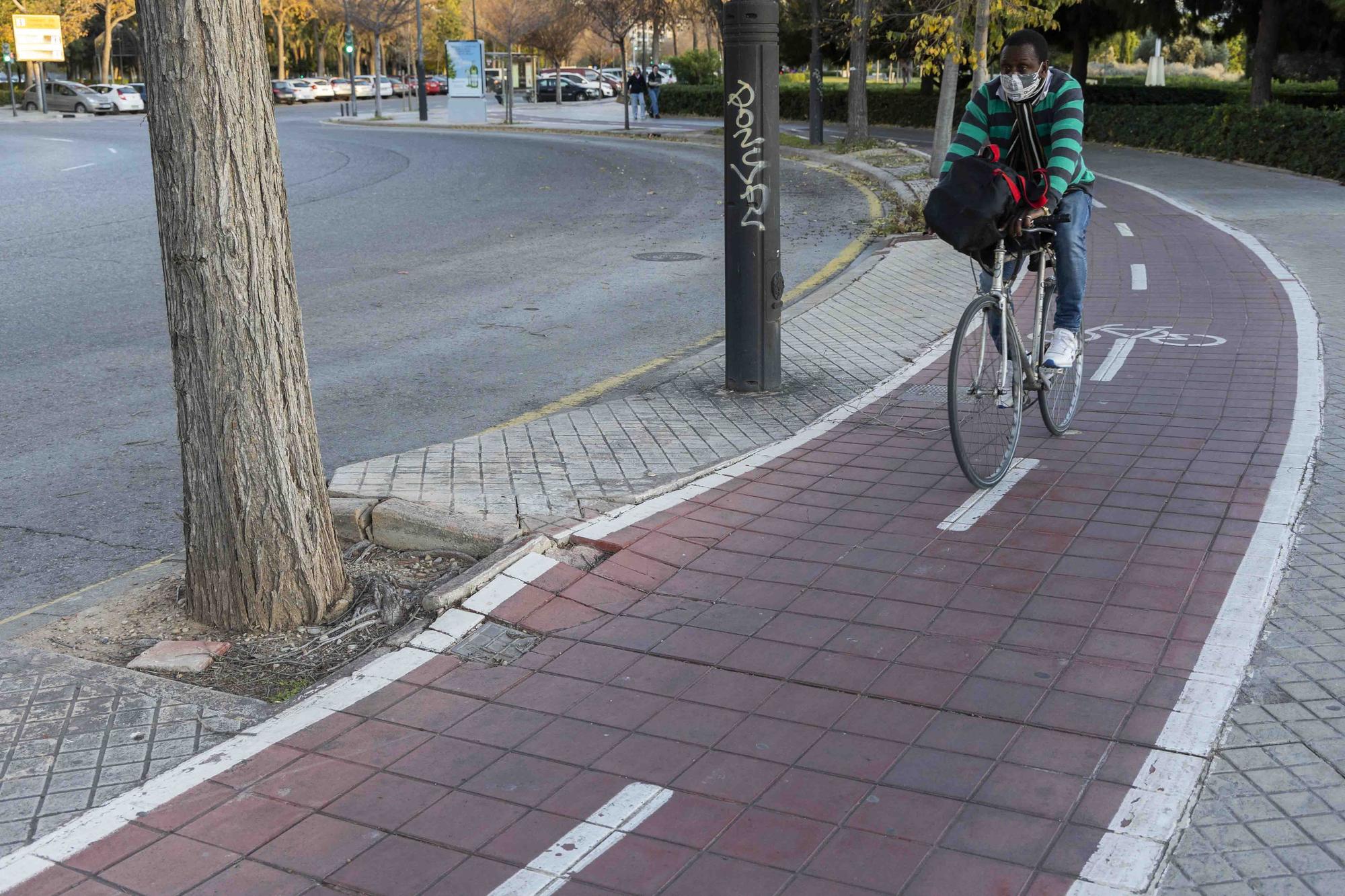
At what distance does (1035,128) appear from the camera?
5.90 m

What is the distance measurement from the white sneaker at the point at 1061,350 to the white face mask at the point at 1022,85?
3.91 ft

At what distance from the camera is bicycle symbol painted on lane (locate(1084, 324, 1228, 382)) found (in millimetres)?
8523

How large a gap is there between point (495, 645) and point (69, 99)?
6091cm

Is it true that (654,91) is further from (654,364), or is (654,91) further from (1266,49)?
(654,364)

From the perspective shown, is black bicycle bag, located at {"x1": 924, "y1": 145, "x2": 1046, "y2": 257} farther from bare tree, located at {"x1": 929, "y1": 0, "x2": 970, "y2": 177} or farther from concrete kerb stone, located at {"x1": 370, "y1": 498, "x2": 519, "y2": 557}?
bare tree, located at {"x1": 929, "y1": 0, "x2": 970, "y2": 177}

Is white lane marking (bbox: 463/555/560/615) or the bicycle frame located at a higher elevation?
the bicycle frame

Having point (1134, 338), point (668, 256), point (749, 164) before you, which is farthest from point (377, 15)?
point (749, 164)

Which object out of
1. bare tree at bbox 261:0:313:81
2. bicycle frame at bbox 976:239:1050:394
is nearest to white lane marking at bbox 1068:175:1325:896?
bicycle frame at bbox 976:239:1050:394

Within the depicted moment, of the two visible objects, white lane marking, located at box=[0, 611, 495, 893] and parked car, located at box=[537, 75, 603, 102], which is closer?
white lane marking, located at box=[0, 611, 495, 893]

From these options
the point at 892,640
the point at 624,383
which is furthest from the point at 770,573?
the point at 624,383

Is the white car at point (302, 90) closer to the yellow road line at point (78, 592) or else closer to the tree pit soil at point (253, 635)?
the yellow road line at point (78, 592)

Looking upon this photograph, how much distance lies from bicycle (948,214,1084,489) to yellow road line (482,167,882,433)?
2482 mm

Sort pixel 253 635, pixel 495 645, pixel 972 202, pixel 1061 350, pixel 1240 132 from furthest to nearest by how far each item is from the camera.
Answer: pixel 1240 132 < pixel 1061 350 < pixel 972 202 < pixel 253 635 < pixel 495 645

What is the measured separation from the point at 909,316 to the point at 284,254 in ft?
21.3
